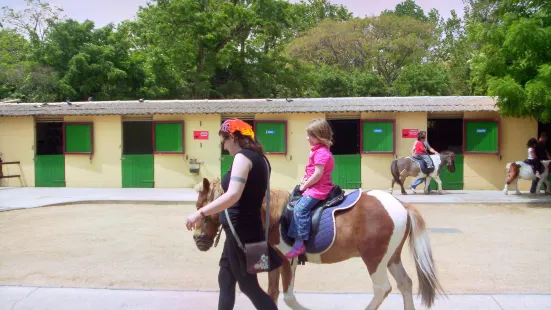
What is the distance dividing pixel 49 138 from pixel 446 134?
1438cm

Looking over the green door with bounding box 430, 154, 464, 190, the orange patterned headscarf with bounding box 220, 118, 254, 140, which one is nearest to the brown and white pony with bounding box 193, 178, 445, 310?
the orange patterned headscarf with bounding box 220, 118, 254, 140

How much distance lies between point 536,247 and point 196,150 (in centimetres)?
1186

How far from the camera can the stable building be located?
1750 cm

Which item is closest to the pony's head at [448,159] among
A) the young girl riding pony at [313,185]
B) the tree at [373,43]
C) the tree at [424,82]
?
the young girl riding pony at [313,185]

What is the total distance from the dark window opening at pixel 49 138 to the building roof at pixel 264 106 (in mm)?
819

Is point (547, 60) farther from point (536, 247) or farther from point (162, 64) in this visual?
point (162, 64)

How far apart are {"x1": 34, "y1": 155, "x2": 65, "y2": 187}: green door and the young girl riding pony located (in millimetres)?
15790

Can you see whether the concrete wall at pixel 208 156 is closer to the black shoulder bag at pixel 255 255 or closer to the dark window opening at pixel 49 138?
the dark window opening at pixel 49 138

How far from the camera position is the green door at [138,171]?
1844 centimetres

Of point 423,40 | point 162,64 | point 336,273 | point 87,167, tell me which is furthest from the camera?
point 423,40

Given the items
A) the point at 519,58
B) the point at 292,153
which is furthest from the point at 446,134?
the point at 292,153

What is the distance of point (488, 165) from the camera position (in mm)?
17562

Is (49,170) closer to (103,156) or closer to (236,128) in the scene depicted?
(103,156)

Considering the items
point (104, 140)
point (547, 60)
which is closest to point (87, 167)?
point (104, 140)
